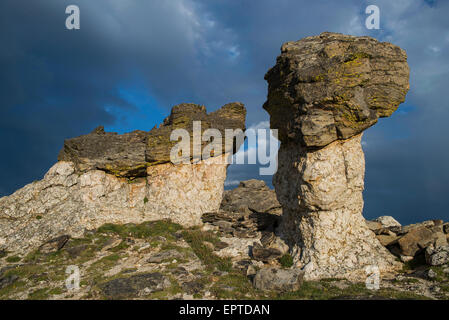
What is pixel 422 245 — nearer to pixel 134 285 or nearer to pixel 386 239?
pixel 386 239

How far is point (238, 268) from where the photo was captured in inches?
669

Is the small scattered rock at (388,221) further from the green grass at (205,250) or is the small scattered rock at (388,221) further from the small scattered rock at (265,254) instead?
the green grass at (205,250)

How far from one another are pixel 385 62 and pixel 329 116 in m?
5.43

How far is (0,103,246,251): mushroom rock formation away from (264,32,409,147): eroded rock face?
376 inches

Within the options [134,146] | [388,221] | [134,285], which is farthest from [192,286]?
[388,221]

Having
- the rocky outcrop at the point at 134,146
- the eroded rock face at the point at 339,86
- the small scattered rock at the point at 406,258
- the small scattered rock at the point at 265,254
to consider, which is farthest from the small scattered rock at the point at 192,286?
the rocky outcrop at the point at 134,146

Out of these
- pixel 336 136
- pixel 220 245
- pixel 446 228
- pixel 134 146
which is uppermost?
pixel 134 146

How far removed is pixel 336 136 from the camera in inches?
694

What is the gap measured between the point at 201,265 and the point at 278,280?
529 centimetres

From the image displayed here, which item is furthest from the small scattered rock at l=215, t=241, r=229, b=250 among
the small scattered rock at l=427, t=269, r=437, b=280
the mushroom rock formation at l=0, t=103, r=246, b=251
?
the small scattered rock at l=427, t=269, r=437, b=280

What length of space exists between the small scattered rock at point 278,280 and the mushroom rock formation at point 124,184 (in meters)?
10.9

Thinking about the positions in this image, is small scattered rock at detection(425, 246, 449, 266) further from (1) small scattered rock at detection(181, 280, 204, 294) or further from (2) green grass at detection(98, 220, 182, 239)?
(2) green grass at detection(98, 220, 182, 239)
